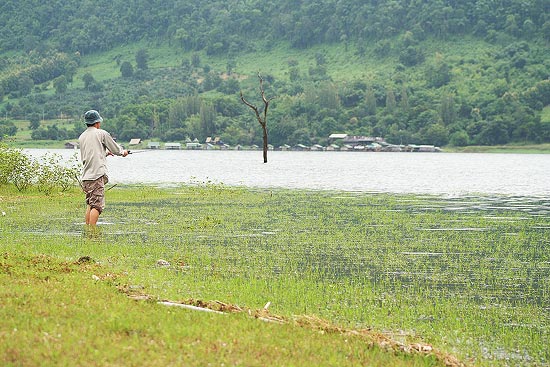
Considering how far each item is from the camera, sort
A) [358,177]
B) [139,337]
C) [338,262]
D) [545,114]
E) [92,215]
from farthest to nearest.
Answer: [545,114] → [358,177] → [92,215] → [338,262] → [139,337]

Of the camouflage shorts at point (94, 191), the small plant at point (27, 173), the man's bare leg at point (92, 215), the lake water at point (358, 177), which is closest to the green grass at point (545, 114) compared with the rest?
the lake water at point (358, 177)

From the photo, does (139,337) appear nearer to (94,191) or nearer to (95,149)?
(95,149)

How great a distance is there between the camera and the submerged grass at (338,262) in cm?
1239

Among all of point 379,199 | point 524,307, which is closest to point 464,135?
point 379,199

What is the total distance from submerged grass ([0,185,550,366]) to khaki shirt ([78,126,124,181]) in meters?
1.75

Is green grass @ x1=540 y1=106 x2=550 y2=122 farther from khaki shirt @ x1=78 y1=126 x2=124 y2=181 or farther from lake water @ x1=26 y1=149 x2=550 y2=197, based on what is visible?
khaki shirt @ x1=78 y1=126 x2=124 y2=181

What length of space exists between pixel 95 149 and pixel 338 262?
22.0ft

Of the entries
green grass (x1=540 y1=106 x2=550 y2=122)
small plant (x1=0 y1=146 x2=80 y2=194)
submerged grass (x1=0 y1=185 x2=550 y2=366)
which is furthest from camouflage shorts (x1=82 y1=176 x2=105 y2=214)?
green grass (x1=540 y1=106 x2=550 y2=122)

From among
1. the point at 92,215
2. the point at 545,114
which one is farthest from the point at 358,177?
the point at 545,114

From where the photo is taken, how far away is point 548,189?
168 feet

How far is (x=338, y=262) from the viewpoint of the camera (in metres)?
18.4

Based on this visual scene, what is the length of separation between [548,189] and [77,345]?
4650 centimetres

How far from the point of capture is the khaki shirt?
65.6ft

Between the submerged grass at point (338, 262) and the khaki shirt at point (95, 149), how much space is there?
5.73 feet
